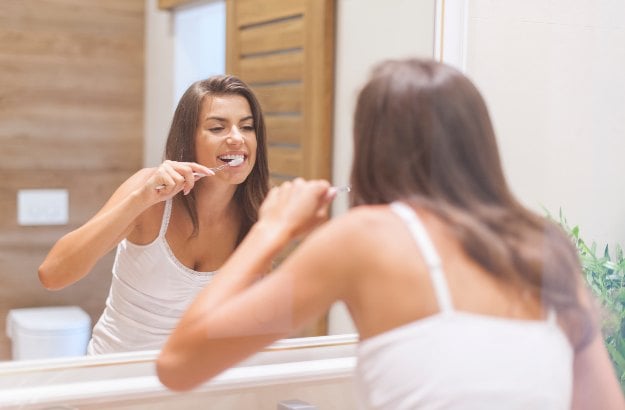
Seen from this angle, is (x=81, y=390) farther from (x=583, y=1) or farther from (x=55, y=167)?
(x=583, y=1)

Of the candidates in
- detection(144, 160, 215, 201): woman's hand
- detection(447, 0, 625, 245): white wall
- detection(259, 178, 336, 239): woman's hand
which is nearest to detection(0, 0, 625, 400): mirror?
detection(447, 0, 625, 245): white wall

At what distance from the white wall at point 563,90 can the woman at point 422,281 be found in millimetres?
722

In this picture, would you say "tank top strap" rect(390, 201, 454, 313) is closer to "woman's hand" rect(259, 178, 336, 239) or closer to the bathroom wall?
"woman's hand" rect(259, 178, 336, 239)

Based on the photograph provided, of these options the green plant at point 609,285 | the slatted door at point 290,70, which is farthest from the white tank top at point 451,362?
the green plant at point 609,285

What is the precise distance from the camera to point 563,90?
1755mm

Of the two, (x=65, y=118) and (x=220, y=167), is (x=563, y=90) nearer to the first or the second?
(x=220, y=167)

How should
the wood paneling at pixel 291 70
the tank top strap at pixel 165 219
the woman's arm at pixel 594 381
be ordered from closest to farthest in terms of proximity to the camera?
the woman's arm at pixel 594 381 < the tank top strap at pixel 165 219 < the wood paneling at pixel 291 70

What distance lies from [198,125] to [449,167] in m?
0.45

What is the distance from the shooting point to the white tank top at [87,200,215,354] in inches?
47.8

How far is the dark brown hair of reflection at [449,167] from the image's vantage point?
0.93m

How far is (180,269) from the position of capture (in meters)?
1.22

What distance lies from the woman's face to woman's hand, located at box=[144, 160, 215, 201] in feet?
0.05

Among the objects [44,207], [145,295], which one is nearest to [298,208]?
[145,295]

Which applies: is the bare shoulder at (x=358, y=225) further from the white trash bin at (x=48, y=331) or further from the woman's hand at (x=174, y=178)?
the white trash bin at (x=48, y=331)
